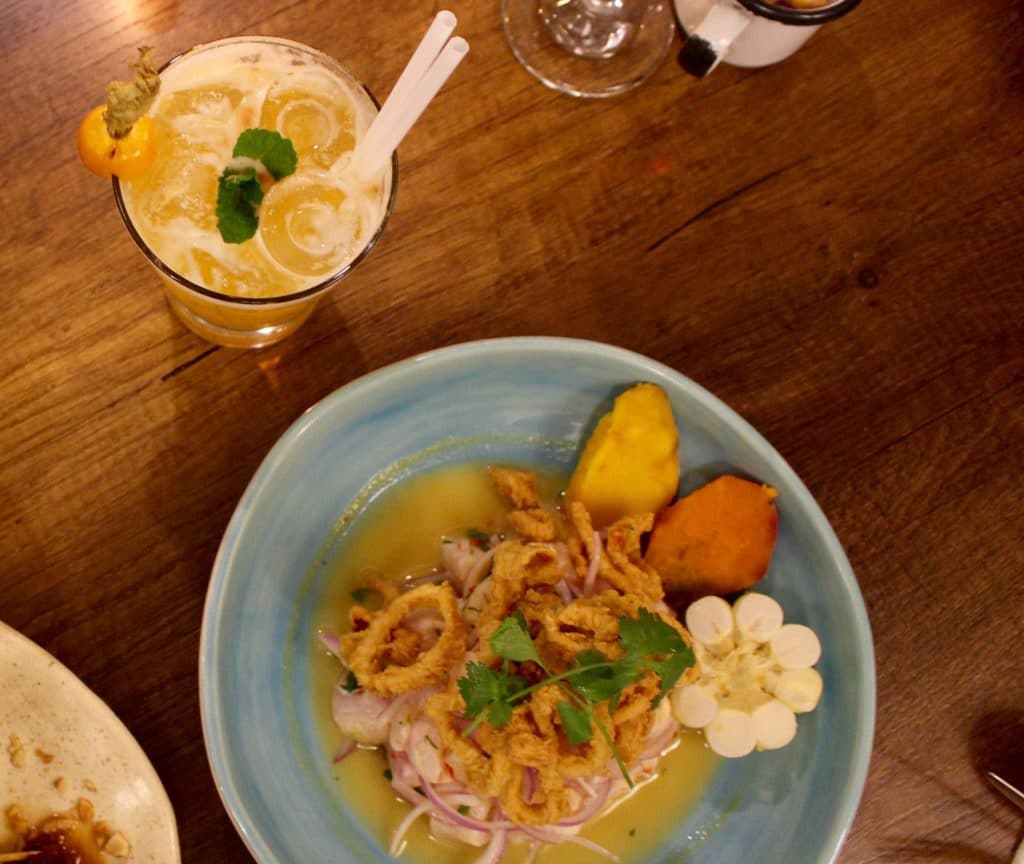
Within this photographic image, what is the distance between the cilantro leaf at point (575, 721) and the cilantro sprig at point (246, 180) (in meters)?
0.77

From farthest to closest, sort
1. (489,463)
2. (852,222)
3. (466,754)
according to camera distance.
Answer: (852,222), (489,463), (466,754)

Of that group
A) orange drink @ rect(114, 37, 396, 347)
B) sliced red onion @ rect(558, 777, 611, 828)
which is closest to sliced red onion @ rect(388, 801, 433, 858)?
sliced red onion @ rect(558, 777, 611, 828)

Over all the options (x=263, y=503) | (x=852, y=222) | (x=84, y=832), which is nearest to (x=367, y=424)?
(x=263, y=503)

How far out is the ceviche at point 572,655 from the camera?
155 cm

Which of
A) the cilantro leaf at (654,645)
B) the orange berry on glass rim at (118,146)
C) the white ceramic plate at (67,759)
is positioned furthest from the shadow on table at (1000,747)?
the orange berry on glass rim at (118,146)

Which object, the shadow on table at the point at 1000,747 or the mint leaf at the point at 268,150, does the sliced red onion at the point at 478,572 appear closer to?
the mint leaf at the point at 268,150

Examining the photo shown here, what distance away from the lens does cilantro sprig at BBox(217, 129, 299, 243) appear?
141cm

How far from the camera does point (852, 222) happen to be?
6.26 feet

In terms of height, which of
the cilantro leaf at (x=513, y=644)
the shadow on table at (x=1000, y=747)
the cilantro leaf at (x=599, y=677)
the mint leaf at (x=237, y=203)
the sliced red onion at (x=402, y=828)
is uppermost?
the mint leaf at (x=237, y=203)

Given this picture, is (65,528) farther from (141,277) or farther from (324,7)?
(324,7)

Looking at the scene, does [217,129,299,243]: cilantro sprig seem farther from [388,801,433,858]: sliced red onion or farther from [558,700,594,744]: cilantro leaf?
[388,801,433,858]: sliced red onion

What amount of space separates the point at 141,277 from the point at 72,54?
1.25 ft

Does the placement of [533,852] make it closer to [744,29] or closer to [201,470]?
[201,470]

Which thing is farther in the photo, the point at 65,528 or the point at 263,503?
the point at 65,528
